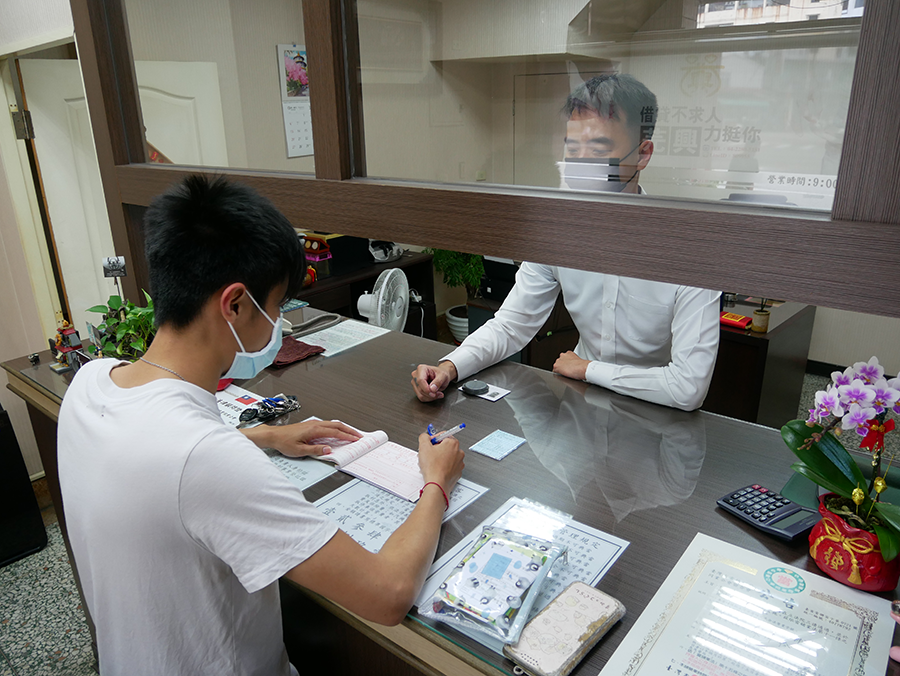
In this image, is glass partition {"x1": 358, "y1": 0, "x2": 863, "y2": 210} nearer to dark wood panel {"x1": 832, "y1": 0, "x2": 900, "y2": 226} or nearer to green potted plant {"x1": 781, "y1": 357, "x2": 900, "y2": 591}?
dark wood panel {"x1": 832, "y1": 0, "x2": 900, "y2": 226}

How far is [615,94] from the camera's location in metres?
1.19

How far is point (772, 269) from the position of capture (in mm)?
948

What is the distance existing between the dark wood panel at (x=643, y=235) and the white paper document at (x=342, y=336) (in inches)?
25.3

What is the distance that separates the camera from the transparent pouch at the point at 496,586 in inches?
34.9

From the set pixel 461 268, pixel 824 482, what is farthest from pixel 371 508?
pixel 461 268

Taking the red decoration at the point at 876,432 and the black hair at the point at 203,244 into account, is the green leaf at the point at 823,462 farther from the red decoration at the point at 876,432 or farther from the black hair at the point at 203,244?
the black hair at the point at 203,244

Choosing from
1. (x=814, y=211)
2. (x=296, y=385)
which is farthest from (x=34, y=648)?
(x=814, y=211)

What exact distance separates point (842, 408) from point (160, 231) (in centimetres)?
107

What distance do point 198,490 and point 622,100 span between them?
39.4 inches

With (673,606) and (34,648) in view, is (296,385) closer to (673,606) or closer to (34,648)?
(673,606)

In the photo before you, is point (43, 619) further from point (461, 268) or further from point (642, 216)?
point (461, 268)

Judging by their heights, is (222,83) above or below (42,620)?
above

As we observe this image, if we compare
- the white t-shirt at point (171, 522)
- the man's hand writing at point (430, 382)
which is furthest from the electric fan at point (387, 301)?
the white t-shirt at point (171, 522)

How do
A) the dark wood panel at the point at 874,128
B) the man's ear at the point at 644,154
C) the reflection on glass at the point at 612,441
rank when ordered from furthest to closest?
1. the reflection on glass at the point at 612,441
2. the man's ear at the point at 644,154
3. the dark wood panel at the point at 874,128
